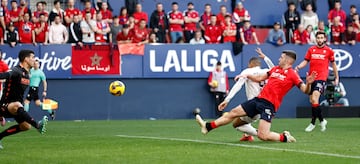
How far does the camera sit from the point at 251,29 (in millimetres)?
33438

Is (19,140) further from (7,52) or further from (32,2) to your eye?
(32,2)

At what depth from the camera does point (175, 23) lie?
32.6m

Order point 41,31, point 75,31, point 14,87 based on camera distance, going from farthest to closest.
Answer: point 75,31
point 41,31
point 14,87

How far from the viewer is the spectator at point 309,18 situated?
33.9 meters

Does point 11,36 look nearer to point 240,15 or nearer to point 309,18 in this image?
point 240,15

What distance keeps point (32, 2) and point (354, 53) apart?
12.5 meters

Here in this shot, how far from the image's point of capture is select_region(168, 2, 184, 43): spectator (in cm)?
3256

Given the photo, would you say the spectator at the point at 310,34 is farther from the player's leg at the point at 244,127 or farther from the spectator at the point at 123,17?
the player's leg at the point at 244,127

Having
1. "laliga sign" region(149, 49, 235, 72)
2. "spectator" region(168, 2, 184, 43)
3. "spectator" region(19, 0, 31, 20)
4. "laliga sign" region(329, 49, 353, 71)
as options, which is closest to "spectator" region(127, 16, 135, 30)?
"laliga sign" region(149, 49, 235, 72)

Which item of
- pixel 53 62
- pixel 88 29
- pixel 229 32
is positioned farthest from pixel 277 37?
pixel 53 62

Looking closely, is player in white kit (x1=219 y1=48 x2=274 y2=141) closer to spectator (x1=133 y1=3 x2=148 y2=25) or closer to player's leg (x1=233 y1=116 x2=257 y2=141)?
player's leg (x1=233 y1=116 x2=257 y2=141)

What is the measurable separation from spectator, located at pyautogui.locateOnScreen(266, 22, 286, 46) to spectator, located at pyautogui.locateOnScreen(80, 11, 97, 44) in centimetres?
677

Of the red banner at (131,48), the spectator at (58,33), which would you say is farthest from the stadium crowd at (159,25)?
the red banner at (131,48)

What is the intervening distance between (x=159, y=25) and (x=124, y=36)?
1.38m
